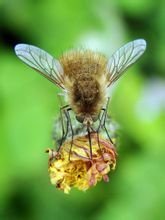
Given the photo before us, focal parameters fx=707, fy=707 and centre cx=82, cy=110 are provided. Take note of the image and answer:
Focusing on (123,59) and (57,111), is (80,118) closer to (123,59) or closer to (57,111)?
(123,59)

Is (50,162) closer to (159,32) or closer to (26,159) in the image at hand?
(26,159)

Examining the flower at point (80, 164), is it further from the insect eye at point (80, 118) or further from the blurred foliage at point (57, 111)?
the blurred foliage at point (57, 111)

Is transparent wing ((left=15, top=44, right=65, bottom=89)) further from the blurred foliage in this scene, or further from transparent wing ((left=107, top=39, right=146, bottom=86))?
the blurred foliage

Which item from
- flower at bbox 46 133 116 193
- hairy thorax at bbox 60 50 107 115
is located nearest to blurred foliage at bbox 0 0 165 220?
flower at bbox 46 133 116 193

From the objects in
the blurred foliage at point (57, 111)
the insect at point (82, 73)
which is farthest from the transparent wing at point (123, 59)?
the blurred foliage at point (57, 111)

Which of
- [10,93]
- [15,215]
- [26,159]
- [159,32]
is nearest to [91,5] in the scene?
[159,32]
